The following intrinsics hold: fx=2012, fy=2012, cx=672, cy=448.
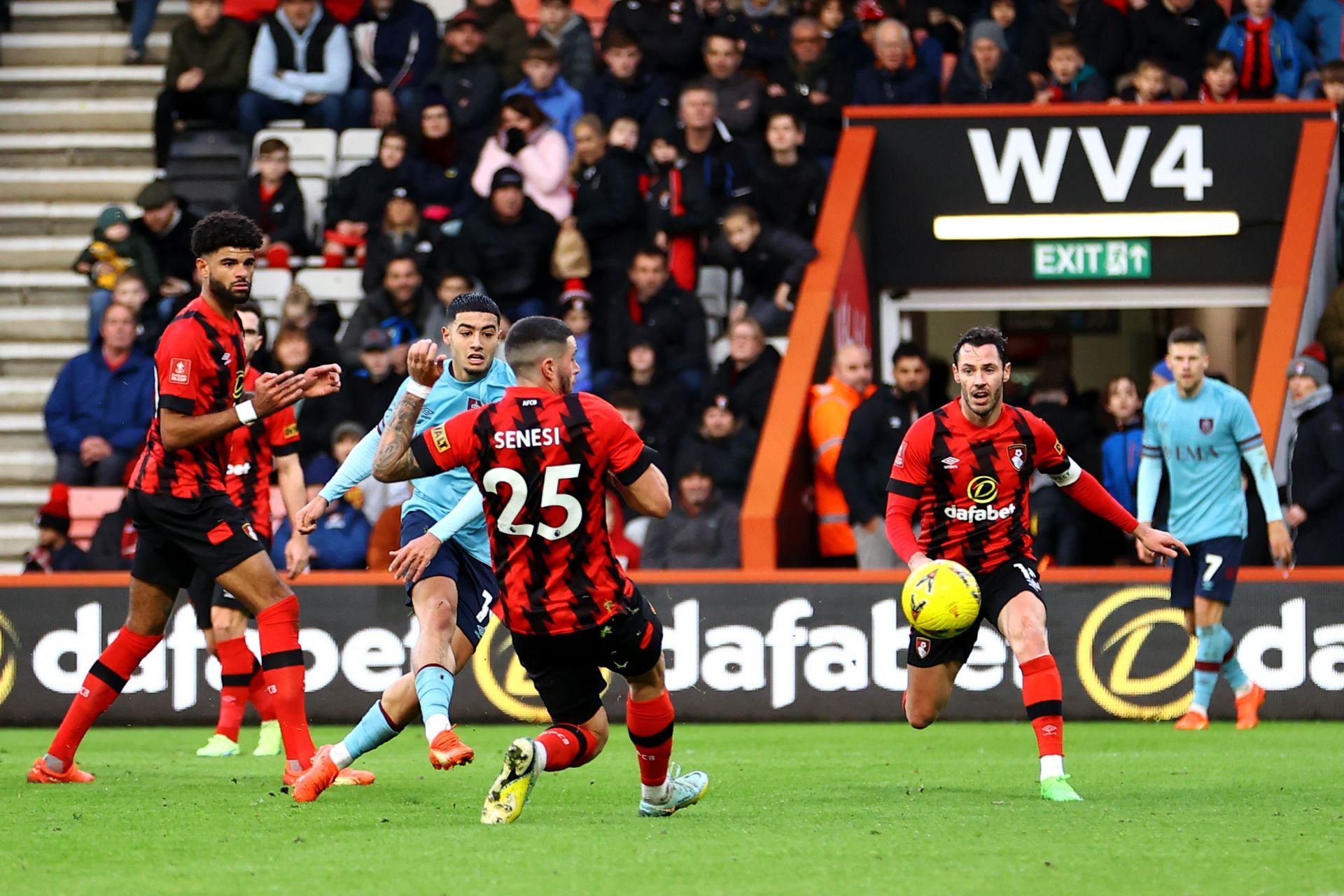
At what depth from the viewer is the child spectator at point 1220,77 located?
52.5 ft

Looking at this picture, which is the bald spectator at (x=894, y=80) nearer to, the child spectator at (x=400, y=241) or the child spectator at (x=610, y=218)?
the child spectator at (x=610, y=218)

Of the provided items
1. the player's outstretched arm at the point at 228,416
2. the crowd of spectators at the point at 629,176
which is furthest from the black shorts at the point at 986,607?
the crowd of spectators at the point at 629,176

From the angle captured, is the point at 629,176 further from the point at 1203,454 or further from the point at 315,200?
the point at 1203,454

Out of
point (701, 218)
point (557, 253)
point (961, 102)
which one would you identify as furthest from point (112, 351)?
point (961, 102)

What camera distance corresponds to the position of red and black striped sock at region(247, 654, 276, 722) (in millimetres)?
10508

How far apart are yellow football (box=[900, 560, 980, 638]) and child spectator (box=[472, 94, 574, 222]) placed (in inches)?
337

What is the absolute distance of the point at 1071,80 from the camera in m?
16.5

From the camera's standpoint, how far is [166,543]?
8.47 metres

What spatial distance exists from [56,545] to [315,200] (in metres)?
4.36

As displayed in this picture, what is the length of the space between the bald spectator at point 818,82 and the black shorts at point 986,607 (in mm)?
8493

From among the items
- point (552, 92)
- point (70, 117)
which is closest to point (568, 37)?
point (552, 92)

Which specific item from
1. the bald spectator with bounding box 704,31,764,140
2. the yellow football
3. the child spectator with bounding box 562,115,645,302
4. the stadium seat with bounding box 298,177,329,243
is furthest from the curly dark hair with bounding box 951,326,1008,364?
the stadium seat with bounding box 298,177,329,243

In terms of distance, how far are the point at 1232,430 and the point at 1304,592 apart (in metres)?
1.67

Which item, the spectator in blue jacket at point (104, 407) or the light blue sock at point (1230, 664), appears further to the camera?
the spectator in blue jacket at point (104, 407)
